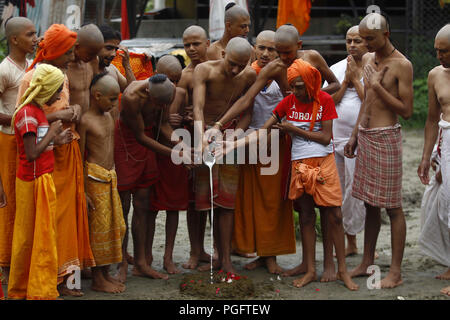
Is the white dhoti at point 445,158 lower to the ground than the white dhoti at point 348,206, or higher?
higher

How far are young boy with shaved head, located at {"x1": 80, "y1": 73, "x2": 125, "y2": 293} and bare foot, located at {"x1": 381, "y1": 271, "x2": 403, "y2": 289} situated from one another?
2.07 meters

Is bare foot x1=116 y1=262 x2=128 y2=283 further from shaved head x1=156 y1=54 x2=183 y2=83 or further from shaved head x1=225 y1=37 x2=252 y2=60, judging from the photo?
shaved head x1=225 y1=37 x2=252 y2=60

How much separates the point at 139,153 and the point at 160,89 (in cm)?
66

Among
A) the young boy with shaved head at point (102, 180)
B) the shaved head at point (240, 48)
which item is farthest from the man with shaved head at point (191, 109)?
the young boy with shaved head at point (102, 180)

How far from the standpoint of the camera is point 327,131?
505 cm

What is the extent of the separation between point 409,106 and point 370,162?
0.53 m

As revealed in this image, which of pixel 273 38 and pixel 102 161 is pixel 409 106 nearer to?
pixel 273 38

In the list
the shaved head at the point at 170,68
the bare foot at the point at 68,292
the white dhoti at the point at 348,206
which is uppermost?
the shaved head at the point at 170,68

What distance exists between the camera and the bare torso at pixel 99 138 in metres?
4.80

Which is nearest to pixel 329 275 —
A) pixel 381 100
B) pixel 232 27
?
pixel 381 100

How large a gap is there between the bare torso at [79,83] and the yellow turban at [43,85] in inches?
19.4

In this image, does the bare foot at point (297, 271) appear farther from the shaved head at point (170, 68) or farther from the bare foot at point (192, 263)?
the shaved head at point (170, 68)

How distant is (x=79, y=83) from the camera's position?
494 cm

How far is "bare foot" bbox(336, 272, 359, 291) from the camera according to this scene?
4981mm
